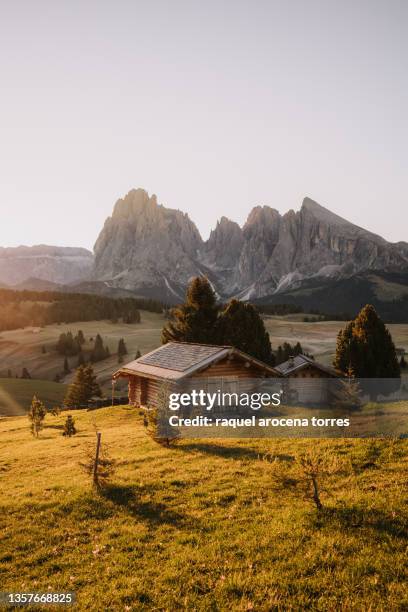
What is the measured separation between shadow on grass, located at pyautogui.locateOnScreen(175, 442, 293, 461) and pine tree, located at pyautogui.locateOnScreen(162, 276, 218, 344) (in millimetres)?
30386

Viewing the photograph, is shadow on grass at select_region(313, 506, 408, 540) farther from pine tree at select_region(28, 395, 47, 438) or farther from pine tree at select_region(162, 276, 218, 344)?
pine tree at select_region(162, 276, 218, 344)

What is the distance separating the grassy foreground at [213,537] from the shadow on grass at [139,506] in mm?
53

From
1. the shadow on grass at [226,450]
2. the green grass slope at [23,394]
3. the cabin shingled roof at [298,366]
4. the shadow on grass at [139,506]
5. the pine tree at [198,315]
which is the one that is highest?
the pine tree at [198,315]

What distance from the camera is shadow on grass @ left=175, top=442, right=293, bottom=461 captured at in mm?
16266

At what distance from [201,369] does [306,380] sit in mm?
17109

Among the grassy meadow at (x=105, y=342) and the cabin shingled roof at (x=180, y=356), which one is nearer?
the cabin shingled roof at (x=180, y=356)

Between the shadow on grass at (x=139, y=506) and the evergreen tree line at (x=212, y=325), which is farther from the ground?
the evergreen tree line at (x=212, y=325)

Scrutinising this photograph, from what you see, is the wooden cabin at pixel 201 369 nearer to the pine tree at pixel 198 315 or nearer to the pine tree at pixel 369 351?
the pine tree at pixel 198 315

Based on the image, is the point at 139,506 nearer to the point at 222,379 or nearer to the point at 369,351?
the point at 222,379

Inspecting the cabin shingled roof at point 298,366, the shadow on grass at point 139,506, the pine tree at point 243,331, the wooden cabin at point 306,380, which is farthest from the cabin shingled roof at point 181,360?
the pine tree at point 243,331

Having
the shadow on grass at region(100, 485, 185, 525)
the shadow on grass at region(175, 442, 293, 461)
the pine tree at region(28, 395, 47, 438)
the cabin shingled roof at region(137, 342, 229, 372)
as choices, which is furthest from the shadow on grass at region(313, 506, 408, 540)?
the pine tree at region(28, 395, 47, 438)

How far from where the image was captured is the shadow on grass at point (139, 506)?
36.5 feet

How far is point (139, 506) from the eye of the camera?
12172 millimetres

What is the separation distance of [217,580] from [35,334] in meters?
181
